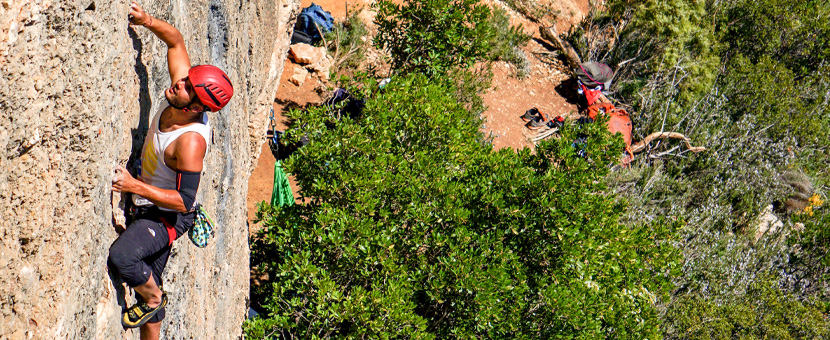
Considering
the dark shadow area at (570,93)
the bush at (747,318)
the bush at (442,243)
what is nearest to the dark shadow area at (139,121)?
the bush at (442,243)

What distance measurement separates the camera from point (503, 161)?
215 inches

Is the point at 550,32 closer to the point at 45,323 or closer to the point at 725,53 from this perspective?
the point at 725,53

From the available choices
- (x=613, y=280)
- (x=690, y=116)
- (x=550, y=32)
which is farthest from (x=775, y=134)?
(x=613, y=280)

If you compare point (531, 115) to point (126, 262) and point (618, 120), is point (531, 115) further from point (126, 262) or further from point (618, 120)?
point (126, 262)

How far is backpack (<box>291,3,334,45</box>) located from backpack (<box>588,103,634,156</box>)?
5.45m

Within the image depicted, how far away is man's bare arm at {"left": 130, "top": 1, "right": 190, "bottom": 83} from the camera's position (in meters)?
2.57

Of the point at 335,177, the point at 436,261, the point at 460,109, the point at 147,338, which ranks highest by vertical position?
the point at 460,109

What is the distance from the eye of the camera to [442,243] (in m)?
4.77

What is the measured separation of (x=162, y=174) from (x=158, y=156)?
8cm

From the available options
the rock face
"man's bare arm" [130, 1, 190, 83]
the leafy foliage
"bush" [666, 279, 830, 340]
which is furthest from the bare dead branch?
"man's bare arm" [130, 1, 190, 83]

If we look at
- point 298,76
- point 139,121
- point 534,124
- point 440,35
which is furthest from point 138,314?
point 534,124

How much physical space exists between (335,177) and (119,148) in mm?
2482

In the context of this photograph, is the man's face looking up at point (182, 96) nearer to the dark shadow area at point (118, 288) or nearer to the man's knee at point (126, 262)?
the man's knee at point (126, 262)

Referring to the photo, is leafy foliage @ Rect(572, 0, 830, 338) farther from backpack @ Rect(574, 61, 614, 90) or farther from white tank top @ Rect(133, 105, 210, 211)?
white tank top @ Rect(133, 105, 210, 211)
